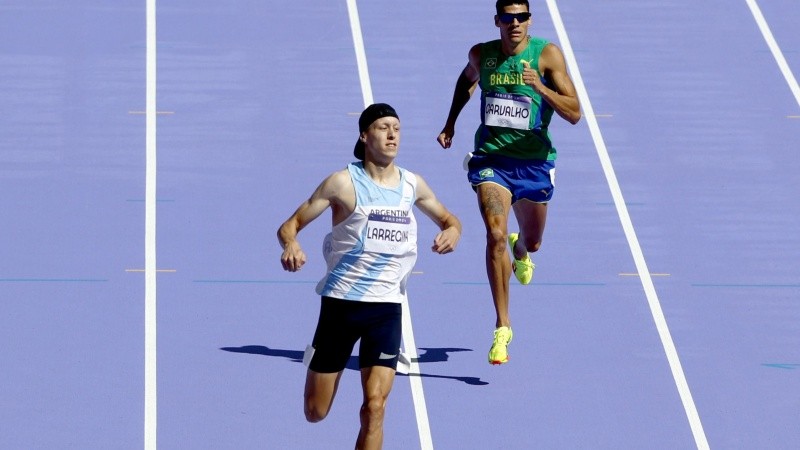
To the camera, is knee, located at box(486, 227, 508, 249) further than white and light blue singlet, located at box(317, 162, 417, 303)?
Yes

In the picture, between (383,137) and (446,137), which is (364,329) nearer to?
(383,137)

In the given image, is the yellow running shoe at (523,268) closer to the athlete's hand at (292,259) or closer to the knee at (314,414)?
the knee at (314,414)

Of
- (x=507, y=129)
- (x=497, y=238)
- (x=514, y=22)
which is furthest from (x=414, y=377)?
(x=514, y=22)

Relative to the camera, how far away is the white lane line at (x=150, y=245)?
1047 cm

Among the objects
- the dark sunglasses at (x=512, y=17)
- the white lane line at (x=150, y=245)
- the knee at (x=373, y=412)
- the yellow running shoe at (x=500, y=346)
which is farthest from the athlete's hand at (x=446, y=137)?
the knee at (x=373, y=412)

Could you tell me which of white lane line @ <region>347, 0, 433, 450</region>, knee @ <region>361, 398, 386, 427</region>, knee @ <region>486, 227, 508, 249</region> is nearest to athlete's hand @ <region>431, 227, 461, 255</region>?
knee @ <region>361, 398, 386, 427</region>

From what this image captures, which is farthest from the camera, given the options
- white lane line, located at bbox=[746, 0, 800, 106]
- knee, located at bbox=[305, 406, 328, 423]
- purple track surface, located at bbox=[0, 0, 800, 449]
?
white lane line, located at bbox=[746, 0, 800, 106]

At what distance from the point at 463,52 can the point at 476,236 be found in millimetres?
2782

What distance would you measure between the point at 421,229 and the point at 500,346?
246 cm

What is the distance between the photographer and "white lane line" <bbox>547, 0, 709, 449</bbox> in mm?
10684

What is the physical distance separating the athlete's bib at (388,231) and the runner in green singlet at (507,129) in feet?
5.85

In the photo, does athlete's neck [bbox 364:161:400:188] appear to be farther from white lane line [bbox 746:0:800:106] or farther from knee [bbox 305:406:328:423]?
white lane line [bbox 746:0:800:106]

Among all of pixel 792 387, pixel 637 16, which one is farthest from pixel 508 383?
pixel 637 16

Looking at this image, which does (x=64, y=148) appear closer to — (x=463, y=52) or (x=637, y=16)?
(x=463, y=52)
